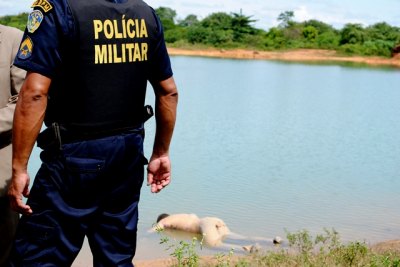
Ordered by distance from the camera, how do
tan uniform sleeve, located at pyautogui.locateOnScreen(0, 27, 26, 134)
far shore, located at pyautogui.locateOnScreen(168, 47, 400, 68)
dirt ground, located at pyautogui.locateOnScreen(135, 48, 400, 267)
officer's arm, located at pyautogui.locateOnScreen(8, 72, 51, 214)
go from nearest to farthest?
1. officer's arm, located at pyautogui.locateOnScreen(8, 72, 51, 214)
2. tan uniform sleeve, located at pyautogui.locateOnScreen(0, 27, 26, 134)
3. dirt ground, located at pyautogui.locateOnScreen(135, 48, 400, 267)
4. far shore, located at pyautogui.locateOnScreen(168, 47, 400, 68)

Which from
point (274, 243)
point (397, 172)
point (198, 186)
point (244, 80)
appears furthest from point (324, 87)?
point (274, 243)

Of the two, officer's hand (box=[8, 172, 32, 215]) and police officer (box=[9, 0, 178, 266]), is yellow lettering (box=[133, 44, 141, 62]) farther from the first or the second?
officer's hand (box=[8, 172, 32, 215])

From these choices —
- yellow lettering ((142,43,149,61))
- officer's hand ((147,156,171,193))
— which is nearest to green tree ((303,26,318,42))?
officer's hand ((147,156,171,193))

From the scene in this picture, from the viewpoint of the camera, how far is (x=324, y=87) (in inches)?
1085

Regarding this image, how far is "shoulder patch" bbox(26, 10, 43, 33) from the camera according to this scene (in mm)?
2355

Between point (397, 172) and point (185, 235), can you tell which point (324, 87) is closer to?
point (397, 172)

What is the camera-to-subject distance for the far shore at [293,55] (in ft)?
168

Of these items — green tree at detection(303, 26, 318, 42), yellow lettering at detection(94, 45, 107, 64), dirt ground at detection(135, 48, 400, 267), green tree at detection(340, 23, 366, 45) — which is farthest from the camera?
green tree at detection(303, 26, 318, 42)

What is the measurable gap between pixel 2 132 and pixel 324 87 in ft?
82.7

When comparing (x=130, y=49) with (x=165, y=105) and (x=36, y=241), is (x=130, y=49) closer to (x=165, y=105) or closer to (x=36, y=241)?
(x=165, y=105)

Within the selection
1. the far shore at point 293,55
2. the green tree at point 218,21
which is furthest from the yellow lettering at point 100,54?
the green tree at point 218,21

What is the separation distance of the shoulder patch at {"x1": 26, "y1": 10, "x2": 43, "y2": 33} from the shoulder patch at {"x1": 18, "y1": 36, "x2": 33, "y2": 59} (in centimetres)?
4

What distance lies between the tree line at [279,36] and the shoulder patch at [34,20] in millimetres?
48627

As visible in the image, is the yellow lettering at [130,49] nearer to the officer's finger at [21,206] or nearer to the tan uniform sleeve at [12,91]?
the officer's finger at [21,206]
